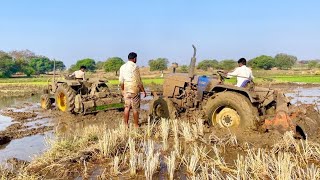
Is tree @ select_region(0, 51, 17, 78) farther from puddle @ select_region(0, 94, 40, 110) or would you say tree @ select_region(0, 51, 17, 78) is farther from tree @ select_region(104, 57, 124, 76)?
puddle @ select_region(0, 94, 40, 110)

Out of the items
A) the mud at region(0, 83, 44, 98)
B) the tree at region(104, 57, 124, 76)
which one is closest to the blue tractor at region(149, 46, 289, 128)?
the mud at region(0, 83, 44, 98)

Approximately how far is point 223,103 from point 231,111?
23cm

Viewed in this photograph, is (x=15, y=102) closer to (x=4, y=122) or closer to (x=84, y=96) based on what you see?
(x=4, y=122)

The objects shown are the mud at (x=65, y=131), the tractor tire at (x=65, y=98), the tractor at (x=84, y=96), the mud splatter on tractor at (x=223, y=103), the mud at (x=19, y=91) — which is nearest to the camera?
the mud at (x=65, y=131)

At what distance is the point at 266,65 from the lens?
247ft

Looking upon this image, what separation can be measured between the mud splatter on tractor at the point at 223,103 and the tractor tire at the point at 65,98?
3.39m

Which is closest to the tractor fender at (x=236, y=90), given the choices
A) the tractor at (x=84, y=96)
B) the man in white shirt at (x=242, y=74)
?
the man in white shirt at (x=242, y=74)

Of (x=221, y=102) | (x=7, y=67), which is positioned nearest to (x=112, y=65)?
(x=7, y=67)

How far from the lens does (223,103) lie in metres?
6.72

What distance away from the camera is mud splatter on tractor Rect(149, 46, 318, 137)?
6.21 metres

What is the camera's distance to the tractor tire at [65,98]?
10623 mm

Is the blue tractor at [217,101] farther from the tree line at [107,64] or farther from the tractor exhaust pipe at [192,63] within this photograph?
the tree line at [107,64]

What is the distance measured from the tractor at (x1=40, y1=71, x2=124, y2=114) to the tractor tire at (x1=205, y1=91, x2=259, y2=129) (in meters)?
4.17

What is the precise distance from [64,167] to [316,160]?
11.2 ft
